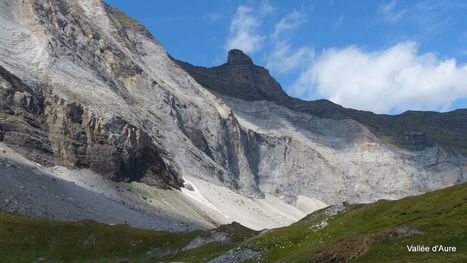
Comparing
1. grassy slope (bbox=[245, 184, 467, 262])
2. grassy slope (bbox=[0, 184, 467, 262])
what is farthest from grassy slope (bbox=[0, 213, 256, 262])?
grassy slope (bbox=[245, 184, 467, 262])

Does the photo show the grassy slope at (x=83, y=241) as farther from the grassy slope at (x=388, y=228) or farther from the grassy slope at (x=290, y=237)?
the grassy slope at (x=388, y=228)

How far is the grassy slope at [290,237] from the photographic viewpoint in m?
37.5

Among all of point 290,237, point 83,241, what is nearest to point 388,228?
point 290,237

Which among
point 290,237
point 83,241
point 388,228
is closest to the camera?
point 388,228

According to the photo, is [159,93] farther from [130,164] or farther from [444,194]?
[444,194]

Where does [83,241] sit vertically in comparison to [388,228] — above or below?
below

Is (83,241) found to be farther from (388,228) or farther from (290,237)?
(388,228)

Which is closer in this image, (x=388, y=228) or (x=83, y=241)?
(x=388, y=228)

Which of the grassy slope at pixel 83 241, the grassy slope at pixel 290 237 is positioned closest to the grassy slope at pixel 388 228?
the grassy slope at pixel 290 237

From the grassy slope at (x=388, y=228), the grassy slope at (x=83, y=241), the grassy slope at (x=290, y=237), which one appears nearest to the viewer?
the grassy slope at (x=388, y=228)

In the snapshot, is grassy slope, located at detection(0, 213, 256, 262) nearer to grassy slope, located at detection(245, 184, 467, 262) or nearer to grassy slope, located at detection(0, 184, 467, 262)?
grassy slope, located at detection(0, 184, 467, 262)

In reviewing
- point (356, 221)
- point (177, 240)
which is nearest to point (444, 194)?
point (356, 221)

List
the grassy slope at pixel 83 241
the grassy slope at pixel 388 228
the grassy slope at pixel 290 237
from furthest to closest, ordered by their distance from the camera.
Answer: the grassy slope at pixel 83 241 → the grassy slope at pixel 290 237 → the grassy slope at pixel 388 228

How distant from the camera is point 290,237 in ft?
166
